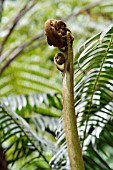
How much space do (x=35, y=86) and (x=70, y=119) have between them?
59.9 inches

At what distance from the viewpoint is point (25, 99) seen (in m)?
1.29

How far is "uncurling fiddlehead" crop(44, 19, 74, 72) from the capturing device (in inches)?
22.1

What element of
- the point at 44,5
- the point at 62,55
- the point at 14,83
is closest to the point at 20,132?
the point at 62,55

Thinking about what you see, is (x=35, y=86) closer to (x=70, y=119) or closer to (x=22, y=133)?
(x=22, y=133)

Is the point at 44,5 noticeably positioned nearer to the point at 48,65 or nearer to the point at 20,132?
the point at 48,65

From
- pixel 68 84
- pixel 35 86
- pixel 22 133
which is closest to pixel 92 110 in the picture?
pixel 22 133

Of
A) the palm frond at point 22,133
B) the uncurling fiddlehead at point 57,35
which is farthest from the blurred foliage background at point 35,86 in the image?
the uncurling fiddlehead at point 57,35

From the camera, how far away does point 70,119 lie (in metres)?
0.54

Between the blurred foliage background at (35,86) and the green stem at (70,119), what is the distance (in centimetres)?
26

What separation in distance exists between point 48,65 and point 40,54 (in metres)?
0.21

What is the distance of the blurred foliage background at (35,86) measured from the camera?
1.05 meters

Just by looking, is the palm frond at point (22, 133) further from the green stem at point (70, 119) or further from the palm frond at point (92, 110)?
the green stem at point (70, 119)

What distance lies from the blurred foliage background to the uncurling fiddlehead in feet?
0.80

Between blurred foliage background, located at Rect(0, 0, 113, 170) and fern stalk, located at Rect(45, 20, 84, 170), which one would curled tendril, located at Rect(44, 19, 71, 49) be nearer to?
fern stalk, located at Rect(45, 20, 84, 170)
